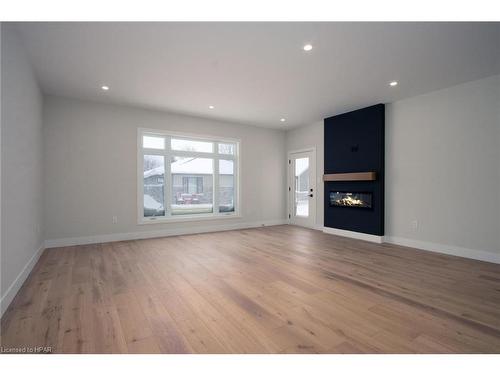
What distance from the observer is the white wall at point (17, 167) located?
7.33ft

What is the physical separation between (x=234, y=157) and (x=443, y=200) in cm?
456

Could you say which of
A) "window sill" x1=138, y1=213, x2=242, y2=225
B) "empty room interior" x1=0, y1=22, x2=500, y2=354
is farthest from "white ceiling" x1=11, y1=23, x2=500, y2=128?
"window sill" x1=138, y1=213, x2=242, y2=225

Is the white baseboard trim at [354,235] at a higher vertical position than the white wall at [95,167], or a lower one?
lower

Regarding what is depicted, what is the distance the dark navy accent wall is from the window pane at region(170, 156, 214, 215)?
2938mm

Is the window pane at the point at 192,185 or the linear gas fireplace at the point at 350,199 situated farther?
the window pane at the point at 192,185

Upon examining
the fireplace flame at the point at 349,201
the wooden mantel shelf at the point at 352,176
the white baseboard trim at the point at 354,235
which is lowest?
the white baseboard trim at the point at 354,235

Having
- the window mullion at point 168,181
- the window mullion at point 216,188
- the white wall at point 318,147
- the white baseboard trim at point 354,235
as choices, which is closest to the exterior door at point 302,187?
the white wall at point 318,147

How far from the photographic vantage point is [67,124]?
4512 mm

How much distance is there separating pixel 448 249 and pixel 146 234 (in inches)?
224

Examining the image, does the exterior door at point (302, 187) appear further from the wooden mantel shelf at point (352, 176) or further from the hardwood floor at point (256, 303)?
the hardwood floor at point (256, 303)

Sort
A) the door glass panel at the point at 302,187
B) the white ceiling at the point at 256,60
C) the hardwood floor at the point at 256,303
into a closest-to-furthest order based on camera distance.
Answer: the hardwood floor at the point at 256,303
the white ceiling at the point at 256,60
the door glass panel at the point at 302,187

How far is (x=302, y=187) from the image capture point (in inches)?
269

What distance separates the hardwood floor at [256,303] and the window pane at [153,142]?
2.45 metres
